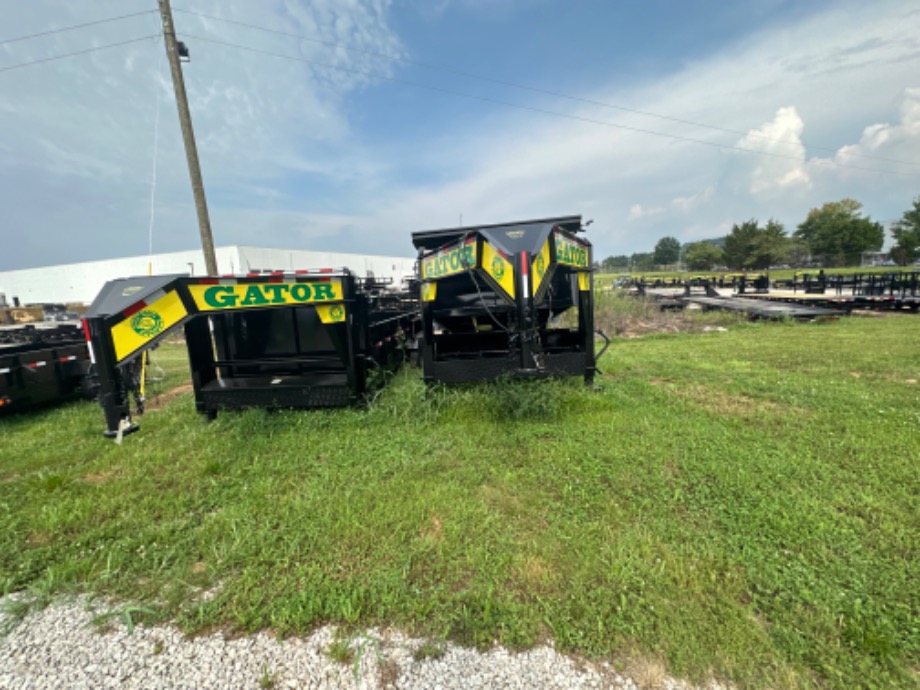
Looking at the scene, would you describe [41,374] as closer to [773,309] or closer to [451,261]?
[451,261]

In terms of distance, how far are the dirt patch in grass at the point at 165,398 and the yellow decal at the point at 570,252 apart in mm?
5871

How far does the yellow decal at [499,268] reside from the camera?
342cm

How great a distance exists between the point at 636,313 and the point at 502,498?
42.0 feet

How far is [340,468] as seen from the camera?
3418mm

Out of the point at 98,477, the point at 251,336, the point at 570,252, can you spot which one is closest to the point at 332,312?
the point at 251,336

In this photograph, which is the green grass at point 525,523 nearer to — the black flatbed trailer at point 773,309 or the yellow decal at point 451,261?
the yellow decal at point 451,261

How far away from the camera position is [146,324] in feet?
10.6

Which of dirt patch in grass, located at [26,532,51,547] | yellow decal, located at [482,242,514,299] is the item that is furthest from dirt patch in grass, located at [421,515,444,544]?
dirt patch in grass, located at [26,532,51,547]

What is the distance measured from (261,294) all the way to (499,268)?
2408mm

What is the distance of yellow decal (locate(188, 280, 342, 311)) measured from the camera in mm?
3723

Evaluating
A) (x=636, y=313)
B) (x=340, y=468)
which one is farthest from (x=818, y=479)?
(x=636, y=313)

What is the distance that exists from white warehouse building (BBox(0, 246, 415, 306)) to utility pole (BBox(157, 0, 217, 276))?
1310 inches

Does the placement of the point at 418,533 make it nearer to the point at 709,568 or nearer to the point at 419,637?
the point at 419,637

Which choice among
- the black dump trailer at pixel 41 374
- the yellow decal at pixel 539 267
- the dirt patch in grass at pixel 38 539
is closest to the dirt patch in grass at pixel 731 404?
the yellow decal at pixel 539 267
